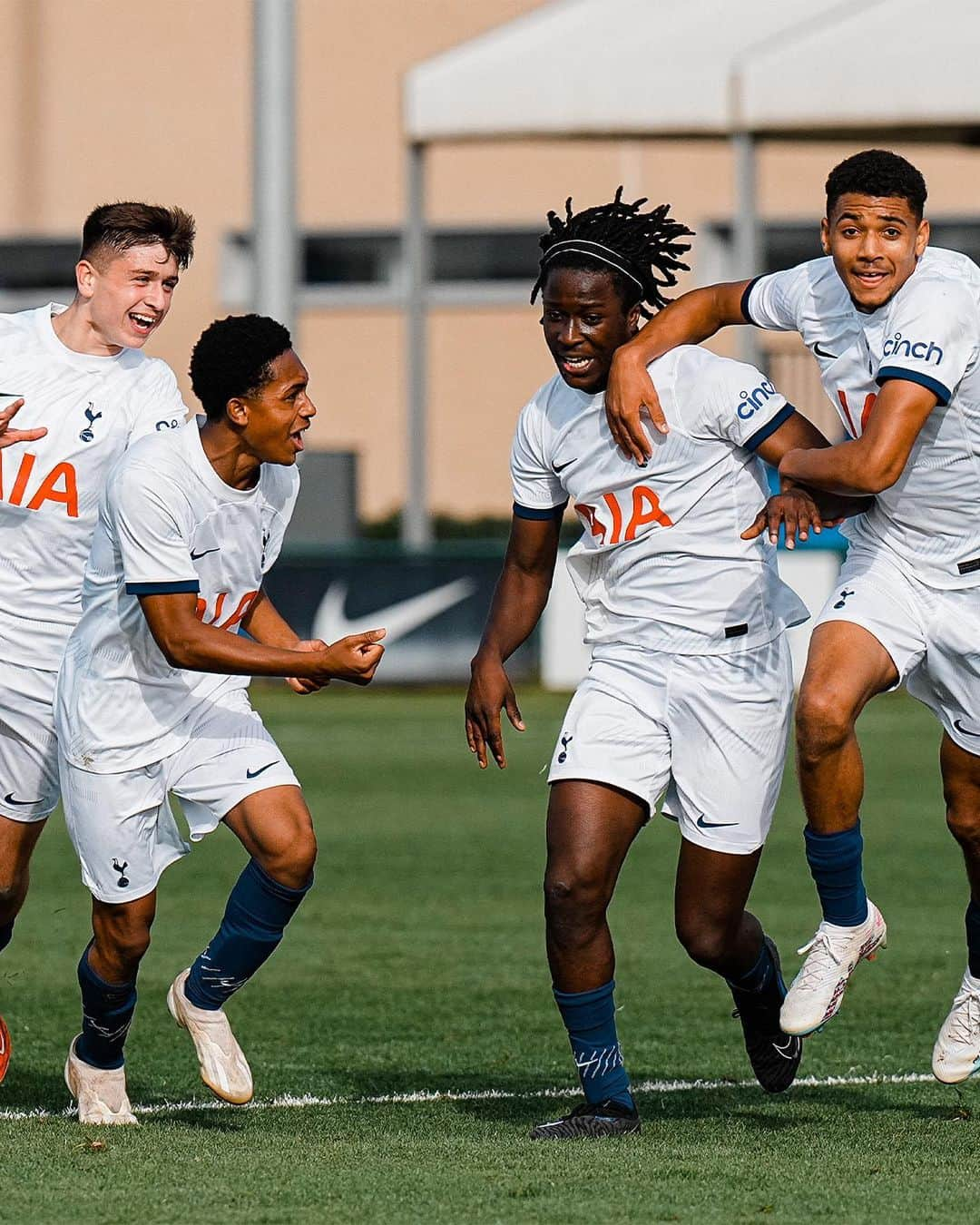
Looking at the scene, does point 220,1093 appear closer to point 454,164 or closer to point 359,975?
point 359,975

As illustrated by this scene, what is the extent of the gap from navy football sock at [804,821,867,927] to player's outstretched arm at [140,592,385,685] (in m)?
1.27

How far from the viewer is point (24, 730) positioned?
6.57 m

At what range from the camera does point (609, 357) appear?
6121 millimetres

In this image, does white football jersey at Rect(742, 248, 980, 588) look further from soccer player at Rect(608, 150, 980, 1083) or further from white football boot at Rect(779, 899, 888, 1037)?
white football boot at Rect(779, 899, 888, 1037)

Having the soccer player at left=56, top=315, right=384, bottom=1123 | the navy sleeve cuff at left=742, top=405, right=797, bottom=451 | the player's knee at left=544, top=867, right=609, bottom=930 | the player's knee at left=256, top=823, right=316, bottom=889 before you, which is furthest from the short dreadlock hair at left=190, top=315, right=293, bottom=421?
the player's knee at left=544, top=867, right=609, bottom=930

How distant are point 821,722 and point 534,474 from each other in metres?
1.06

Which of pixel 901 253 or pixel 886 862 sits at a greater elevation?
pixel 901 253

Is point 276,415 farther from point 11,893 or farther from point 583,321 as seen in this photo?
point 11,893

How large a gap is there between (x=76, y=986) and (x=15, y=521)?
2596mm

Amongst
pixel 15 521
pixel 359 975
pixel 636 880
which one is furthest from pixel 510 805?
pixel 15 521

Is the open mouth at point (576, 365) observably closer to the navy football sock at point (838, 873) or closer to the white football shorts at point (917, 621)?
the white football shorts at point (917, 621)

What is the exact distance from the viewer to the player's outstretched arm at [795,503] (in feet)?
19.3

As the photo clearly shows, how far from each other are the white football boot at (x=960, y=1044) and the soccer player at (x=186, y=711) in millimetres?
1801

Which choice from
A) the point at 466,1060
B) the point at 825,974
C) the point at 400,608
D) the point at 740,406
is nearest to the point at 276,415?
the point at 740,406
